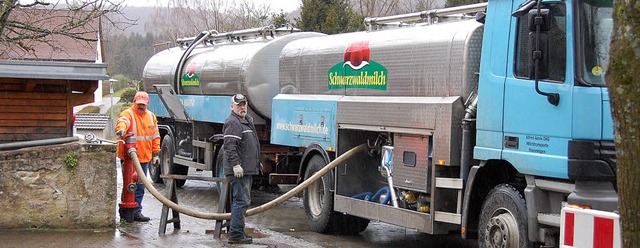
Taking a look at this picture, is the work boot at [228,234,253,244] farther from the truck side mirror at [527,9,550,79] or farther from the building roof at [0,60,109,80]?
the truck side mirror at [527,9,550,79]

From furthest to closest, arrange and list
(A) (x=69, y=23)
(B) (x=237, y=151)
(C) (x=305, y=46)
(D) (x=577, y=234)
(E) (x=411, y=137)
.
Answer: (C) (x=305, y=46), (A) (x=69, y=23), (B) (x=237, y=151), (E) (x=411, y=137), (D) (x=577, y=234)

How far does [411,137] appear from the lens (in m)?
9.83

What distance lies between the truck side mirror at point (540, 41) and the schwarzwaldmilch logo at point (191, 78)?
10.0 metres

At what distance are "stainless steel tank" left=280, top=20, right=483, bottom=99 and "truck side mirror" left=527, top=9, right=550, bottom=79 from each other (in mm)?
1108

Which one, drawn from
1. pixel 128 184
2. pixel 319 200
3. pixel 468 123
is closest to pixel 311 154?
pixel 319 200

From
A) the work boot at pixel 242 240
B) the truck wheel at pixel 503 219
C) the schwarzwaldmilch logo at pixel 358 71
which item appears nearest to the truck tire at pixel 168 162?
the schwarzwaldmilch logo at pixel 358 71

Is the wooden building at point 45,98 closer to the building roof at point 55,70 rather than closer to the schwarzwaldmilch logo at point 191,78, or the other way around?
the building roof at point 55,70

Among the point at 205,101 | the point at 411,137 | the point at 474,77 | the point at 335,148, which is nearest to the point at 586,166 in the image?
the point at 474,77

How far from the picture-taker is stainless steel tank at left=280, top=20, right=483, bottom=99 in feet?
30.2

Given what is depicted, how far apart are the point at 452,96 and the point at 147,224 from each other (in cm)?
483

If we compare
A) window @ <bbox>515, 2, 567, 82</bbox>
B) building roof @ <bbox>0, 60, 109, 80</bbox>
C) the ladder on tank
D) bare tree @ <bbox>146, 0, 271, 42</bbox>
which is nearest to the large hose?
building roof @ <bbox>0, 60, 109, 80</bbox>

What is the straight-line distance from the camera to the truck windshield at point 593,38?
776cm

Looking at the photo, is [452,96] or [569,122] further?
[452,96]

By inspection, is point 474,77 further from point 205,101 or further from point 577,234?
point 205,101
